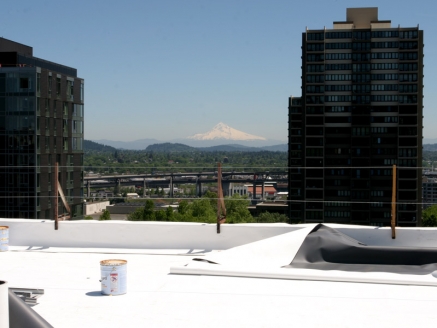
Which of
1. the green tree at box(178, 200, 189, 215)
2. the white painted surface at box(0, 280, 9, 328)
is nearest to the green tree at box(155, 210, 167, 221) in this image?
the green tree at box(178, 200, 189, 215)

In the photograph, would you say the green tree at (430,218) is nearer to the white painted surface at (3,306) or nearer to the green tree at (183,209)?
the green tree at (183,209)

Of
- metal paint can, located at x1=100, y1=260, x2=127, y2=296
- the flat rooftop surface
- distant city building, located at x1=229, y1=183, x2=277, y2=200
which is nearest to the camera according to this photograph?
the flat rooftop surface

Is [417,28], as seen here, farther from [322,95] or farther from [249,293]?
[249,293]

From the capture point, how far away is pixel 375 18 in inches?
3750

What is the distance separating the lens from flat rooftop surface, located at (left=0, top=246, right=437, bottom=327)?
3771 mm

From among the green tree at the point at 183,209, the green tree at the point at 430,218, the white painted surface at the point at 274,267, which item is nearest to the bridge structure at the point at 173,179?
the green tree at the point at 183,209

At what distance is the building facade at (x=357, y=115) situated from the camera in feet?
289

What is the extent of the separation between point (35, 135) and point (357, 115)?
55306 mm

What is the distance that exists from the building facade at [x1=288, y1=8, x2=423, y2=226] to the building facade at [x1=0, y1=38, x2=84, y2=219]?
144 feet

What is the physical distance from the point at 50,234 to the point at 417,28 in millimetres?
89407

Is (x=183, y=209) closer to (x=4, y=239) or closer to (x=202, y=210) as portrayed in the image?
(x=202, y=210)

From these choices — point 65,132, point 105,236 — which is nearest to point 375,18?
point 65,132

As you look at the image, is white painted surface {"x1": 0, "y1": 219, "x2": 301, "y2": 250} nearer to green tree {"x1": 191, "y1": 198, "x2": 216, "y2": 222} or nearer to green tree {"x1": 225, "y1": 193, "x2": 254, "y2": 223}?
green tree {"x1": 191, "y1": 198, "x2": 216, "y2": 222}

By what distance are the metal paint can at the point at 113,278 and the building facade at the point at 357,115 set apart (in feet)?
274
